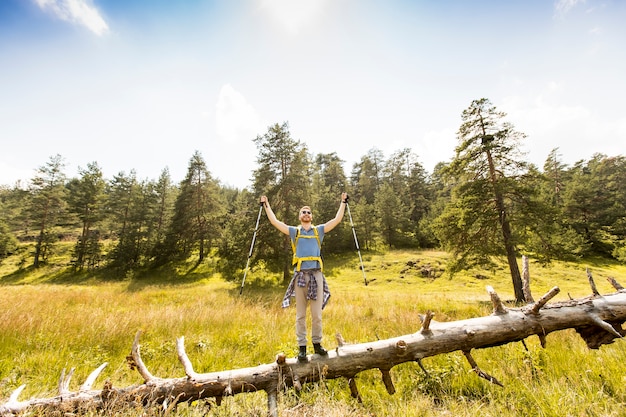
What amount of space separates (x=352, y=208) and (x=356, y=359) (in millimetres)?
44515

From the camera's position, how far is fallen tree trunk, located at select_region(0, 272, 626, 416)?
3396 mm

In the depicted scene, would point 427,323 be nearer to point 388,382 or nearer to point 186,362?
point 388,382

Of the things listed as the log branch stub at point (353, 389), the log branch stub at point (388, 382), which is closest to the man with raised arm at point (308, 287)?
the log branch stub at point (353, 389)

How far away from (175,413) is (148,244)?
42.4 meters

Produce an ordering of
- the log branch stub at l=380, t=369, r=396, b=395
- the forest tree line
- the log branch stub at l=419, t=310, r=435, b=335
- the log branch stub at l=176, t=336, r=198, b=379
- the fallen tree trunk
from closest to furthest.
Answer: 1. the fallen tree trunk
2. the log branch stub at l=176, t=336, r=198, b=379
3. the log branch stub at l=380, t=369, r=396, b=395
4. the log branch stub at l=419, t=310, r=435, b=335
5. the forest tree line

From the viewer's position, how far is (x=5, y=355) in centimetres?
518

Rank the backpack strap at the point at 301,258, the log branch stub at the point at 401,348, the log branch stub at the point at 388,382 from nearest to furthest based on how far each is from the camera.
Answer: the log branch stub at the point at 388,382
the log branch stub at the point at 401,348
the backpack strap at the point at 301,258

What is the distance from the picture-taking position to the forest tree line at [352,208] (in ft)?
57.5

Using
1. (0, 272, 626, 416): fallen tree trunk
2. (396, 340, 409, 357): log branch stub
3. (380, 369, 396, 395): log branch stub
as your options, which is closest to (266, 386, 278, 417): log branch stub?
(0, 272, 626, 416): fallen tree trunk

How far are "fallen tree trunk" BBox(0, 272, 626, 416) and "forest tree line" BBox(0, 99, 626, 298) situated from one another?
5375 mm

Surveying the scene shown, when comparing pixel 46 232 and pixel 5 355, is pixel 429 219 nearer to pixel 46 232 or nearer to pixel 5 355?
pixel 5 355

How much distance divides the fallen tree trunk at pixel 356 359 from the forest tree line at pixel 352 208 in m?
5.37

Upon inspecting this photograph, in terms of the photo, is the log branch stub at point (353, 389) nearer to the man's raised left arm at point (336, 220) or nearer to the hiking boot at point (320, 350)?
the hiking boot at point (320, 350)

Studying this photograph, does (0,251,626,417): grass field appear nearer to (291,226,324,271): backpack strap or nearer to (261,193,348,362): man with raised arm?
(261,193,348,362): man with raised arm
